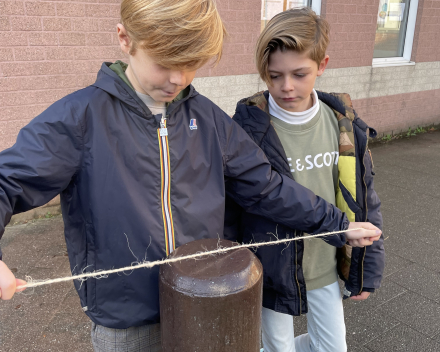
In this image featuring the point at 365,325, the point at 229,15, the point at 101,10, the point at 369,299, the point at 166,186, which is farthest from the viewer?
the point at 229,15

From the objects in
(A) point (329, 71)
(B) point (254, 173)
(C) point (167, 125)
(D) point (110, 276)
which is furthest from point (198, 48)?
(A) point (329, 71)

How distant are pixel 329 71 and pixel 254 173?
5177 millimetres

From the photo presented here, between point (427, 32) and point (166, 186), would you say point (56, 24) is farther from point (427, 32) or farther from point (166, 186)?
point (427, 32)

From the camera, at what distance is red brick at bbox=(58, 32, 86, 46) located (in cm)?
390

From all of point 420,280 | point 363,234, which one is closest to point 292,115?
point 363,234

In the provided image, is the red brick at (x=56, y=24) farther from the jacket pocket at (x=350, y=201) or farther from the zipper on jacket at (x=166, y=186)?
the jacket pocket at (x=350, y=201)

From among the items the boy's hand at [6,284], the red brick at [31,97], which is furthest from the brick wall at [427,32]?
the boy's hand at [6,284]

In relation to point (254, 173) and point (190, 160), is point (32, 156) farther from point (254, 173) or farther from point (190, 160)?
point (254, 173)

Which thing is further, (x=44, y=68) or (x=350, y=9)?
(x=350, y=9)

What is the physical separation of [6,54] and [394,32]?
6621 millimetres

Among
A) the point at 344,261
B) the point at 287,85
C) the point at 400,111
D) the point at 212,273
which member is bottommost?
the point at 400,111

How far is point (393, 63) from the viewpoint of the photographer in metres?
7.34

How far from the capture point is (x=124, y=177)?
132cm

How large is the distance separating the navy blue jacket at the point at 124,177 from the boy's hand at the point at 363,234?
17.3 inches
